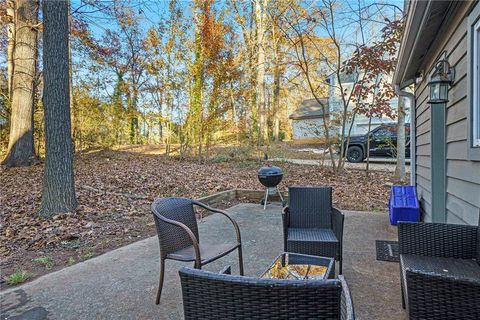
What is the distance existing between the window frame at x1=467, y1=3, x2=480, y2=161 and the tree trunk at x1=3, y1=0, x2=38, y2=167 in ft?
30.0

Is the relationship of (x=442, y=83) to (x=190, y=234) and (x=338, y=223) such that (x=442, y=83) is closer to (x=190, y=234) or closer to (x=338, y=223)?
(x=338, y=223)

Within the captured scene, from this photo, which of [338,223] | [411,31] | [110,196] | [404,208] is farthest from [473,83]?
[110,196]

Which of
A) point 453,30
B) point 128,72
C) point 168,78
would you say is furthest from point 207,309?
point 128,72

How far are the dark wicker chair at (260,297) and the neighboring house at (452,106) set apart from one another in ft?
5.86

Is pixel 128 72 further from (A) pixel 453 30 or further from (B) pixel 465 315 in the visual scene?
(B) pixel 465 315

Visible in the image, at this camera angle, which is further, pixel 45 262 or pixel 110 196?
pixel 110 196

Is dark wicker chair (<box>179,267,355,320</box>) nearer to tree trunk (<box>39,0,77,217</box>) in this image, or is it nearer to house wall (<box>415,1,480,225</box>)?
house wall (<box>415,1,480,225</box>)

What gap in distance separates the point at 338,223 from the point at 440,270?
1.01m

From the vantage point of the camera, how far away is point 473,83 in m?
2.25

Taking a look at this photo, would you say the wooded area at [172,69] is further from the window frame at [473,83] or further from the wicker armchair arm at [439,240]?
the wicker armchair arm at [439,240]

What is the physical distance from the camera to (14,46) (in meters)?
8.36

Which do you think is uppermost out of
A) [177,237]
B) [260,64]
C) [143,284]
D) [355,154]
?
[260,64]

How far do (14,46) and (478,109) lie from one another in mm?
10055

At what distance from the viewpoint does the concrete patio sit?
2229 mm
